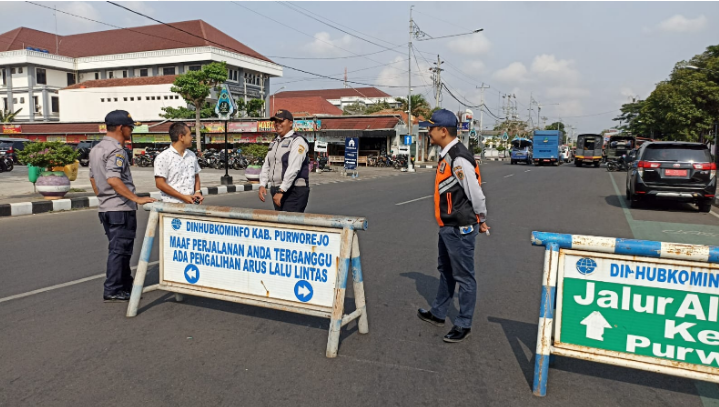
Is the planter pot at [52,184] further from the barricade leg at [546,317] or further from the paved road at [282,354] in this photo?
the barricade leg at [546,317]

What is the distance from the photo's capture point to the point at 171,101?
53781 mm

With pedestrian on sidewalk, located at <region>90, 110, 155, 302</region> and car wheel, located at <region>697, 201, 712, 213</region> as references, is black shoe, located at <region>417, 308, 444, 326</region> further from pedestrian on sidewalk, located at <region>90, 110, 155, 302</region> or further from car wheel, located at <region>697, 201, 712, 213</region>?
car wheel, located at <region>697, 201, 712, 213</region>

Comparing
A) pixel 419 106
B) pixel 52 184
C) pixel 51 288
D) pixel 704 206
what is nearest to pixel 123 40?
pixel 419 106

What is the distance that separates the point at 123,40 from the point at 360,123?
145 ft

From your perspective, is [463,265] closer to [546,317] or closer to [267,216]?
[546,317]

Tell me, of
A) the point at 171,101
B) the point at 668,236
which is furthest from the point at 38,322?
the point at 171,101

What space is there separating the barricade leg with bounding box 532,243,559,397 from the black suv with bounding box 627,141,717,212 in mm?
10426

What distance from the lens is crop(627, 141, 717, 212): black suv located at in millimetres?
11320

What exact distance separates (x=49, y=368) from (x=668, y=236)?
29.9ft

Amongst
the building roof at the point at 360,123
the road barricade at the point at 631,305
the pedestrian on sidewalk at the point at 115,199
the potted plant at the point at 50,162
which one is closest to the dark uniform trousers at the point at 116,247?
the pedestrian on sidewalk at the point at 115,199

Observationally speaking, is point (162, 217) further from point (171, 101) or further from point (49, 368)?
point (171, 101)

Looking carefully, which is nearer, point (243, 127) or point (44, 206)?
point (44, 206)

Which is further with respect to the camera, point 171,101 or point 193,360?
point 171,101

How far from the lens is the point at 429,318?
4141mm
